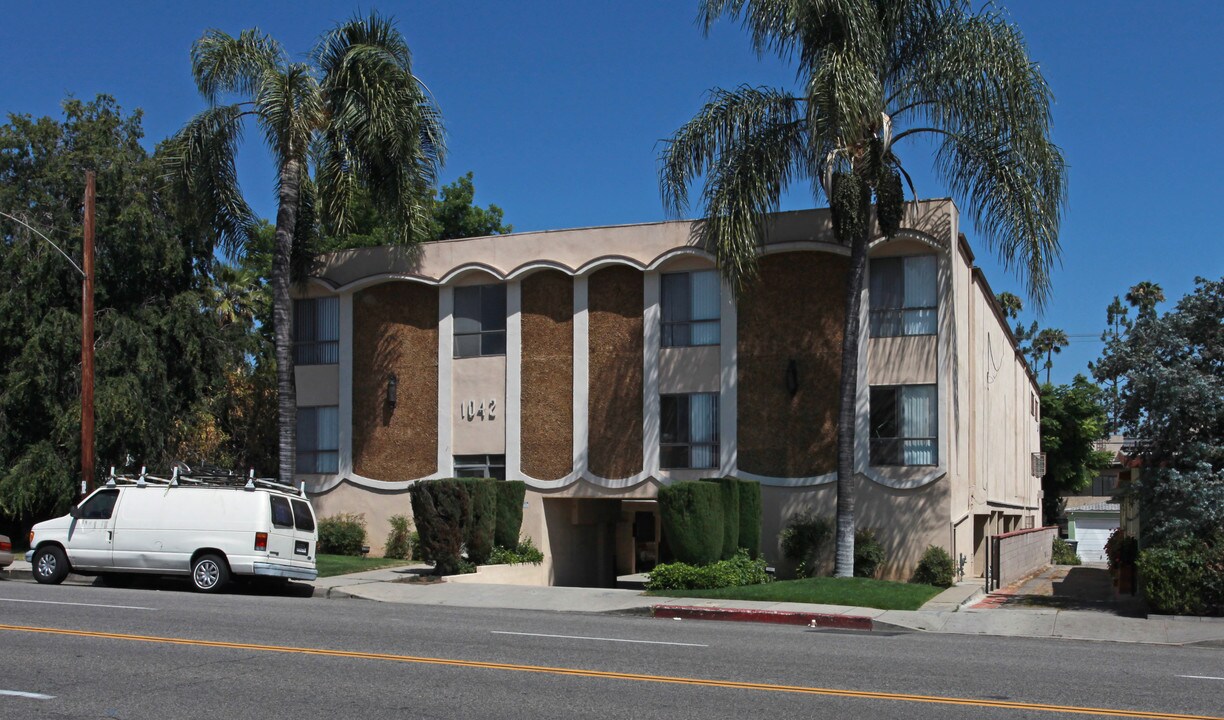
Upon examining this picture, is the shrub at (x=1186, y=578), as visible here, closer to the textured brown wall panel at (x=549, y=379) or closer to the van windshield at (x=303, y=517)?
the textured brown wall panel at (x=549, y=379)

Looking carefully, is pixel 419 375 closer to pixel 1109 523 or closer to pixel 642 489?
pixel 642 489

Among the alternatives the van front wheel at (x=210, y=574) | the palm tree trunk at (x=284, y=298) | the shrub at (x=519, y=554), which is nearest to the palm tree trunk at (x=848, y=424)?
the shrub at (x=519, y=554)

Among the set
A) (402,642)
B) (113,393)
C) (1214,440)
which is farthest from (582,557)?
(402,642)

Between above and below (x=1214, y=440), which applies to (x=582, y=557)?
below

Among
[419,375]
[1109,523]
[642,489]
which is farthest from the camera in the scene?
[1109,523]

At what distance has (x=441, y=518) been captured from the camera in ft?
76.1

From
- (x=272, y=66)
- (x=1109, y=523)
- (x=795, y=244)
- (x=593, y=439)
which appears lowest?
(x=1109, y=523)

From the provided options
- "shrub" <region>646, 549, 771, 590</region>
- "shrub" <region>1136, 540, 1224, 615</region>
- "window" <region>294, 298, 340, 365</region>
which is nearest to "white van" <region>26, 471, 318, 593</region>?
"shrub" <region>646, 549, 771, 590</region>

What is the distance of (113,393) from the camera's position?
2791 cm

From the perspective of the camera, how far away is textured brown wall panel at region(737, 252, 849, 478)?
25.6 m

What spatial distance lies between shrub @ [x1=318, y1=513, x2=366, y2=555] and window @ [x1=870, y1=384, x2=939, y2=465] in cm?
1239

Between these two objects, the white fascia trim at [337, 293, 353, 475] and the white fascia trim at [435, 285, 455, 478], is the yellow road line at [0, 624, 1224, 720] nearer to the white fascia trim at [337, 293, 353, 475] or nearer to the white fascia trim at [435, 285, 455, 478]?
the white fascia trim at [435, 285, 455, 478]

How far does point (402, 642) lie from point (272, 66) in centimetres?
1669

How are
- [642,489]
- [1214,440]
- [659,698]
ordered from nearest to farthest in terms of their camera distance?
[659,698] < [1214,440] < [642,489]
